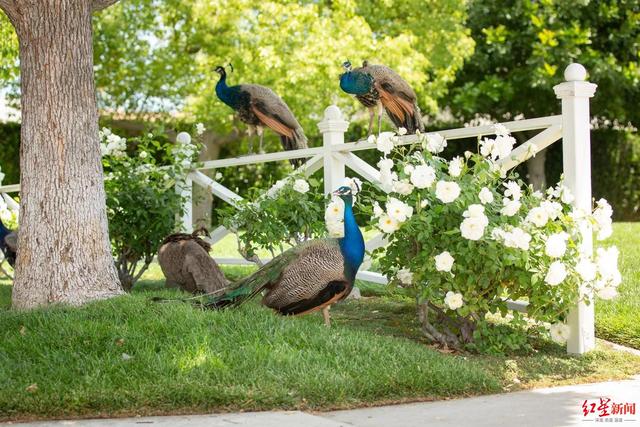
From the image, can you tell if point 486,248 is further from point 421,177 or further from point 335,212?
point 335,212

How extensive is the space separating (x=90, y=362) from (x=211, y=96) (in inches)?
479

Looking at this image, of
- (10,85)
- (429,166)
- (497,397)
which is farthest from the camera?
(10,85)

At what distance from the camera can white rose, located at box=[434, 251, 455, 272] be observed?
5.16 meters

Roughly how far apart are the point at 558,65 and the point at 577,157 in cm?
1346

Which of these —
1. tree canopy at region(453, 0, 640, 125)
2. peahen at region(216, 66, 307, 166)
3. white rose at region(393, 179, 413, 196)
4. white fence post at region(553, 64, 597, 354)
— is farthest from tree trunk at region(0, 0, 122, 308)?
tree canopy at region(453, 0, 640, 125)

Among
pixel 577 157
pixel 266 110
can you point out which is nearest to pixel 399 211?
pixel 577 157

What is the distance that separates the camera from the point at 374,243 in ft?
23.5

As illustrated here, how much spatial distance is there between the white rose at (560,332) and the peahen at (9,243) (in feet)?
18.5

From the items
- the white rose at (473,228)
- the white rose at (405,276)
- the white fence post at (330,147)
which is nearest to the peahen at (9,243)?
the white fence post at (330,147)

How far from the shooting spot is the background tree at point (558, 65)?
1792 centimetres

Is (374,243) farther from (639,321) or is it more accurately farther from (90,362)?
(90,362)

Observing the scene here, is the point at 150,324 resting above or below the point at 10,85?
below

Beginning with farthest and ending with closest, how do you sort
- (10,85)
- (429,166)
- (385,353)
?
(10,85) < (429,166) < (385,353)

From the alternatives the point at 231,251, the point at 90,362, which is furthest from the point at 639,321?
the point at 231,251
